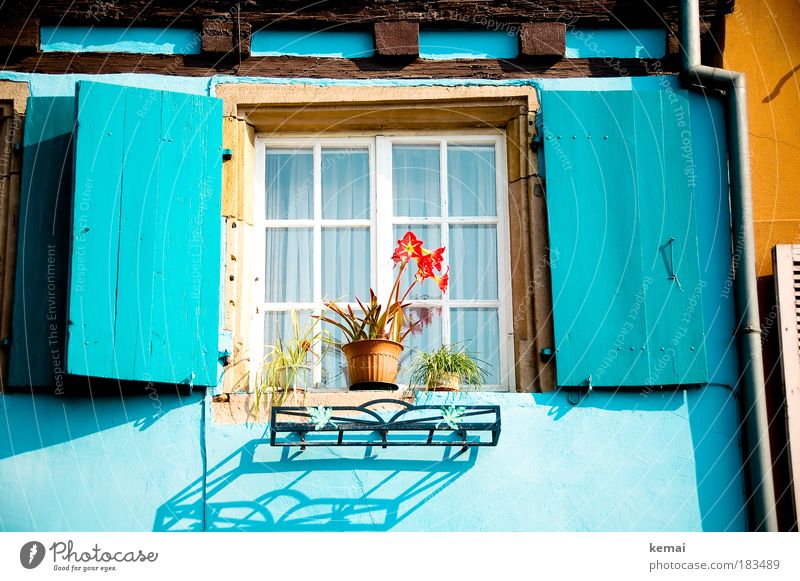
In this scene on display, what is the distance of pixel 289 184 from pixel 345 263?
49 centimetres

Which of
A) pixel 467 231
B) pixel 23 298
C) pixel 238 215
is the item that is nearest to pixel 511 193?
pixel 467 231

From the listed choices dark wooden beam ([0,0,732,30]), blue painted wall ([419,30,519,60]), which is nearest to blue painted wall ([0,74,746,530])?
blue painted wall ([419,30,519,60])

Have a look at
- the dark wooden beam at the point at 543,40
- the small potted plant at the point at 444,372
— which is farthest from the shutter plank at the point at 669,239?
the small potted plant at the point at 444,372

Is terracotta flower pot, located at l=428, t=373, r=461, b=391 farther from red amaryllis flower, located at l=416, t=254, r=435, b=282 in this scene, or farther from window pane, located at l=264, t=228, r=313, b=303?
window pane, located at l=264, t=228, r=313, b=303

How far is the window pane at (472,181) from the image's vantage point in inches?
281

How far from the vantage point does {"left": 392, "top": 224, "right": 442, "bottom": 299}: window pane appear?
6988 mm

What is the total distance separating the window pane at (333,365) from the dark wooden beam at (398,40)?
1385 mm

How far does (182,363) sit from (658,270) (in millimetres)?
2141

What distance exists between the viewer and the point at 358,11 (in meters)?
7.23

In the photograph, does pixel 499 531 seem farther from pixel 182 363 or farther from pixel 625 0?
pixel 625 0

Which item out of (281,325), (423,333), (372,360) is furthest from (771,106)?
(281,325)

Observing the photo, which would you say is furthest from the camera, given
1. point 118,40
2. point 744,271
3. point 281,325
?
point 118,40

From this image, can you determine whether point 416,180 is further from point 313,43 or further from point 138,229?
point 138,229

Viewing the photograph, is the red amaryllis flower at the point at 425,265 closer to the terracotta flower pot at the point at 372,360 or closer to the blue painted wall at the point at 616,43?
the terracotta flower pot at the point at 372,360
